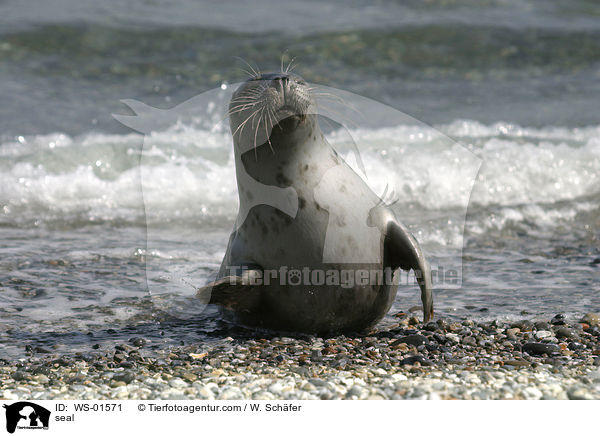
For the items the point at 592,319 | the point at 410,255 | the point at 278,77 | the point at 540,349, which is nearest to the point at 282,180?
the point at 278,77

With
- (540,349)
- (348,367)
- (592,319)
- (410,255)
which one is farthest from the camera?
(592,319)

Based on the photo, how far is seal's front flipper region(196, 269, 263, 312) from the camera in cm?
464

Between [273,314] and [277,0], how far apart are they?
1364cm

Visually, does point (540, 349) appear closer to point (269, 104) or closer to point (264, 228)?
point (264, 228)

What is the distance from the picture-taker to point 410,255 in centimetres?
480

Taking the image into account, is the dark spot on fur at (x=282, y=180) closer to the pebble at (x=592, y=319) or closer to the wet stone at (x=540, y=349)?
the wet stone at (x=540, y=349)

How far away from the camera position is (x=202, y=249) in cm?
741

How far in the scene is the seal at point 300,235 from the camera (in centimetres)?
470
